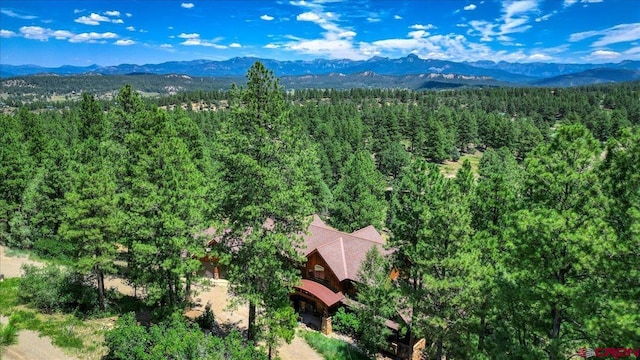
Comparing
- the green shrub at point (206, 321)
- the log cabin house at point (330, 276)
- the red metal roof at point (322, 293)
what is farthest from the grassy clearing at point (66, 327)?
the red metal roof at point (322, 293)

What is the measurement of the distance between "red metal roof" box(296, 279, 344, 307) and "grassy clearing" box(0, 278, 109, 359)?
41.7 ft

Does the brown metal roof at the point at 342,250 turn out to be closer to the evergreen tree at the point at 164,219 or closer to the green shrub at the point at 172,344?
the evergreen tree at the point at 164,219

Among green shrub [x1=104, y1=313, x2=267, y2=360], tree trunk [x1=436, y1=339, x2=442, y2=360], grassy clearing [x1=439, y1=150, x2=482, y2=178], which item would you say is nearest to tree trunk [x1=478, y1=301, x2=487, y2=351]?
tree trunk [x1=436, y1=339, x2=442, y2=360]

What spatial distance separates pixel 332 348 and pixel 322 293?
461 centimetres

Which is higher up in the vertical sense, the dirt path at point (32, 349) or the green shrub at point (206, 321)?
the dirt path at point (32, 349)

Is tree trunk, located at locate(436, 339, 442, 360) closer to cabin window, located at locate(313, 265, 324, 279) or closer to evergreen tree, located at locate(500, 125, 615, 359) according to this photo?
evergreen tree, located at locate(500, 125, 615, 359)

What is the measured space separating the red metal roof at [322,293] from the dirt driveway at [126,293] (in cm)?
333

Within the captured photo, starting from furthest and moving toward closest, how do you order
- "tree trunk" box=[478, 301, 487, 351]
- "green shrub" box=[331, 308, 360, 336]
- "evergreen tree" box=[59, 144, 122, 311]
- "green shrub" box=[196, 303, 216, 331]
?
"green shrub" box=[331, 308, 360, 336]
"green shrub" box=[196, 303, 216, 331]
"evergreen tree" box=[59, 144, 122, 311]
"tree trunk" box=[478, 301, 487, 351]

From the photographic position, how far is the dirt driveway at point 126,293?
66.4 feet

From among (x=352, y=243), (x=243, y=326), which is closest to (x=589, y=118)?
(x=352, y=243)

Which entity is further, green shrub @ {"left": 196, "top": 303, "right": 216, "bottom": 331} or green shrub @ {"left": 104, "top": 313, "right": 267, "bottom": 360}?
green shrub @ {"left": 196, "top": 303, "right": 216, "bottom": 331}

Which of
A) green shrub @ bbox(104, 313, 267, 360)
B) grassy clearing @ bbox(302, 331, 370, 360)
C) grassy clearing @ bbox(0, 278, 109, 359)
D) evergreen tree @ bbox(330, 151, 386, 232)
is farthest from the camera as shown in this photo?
evergreen tree @ bbox(330, 151, 386, 232)

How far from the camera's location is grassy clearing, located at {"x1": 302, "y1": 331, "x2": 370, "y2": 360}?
2434cm

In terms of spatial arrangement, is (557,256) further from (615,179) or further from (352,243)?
(352,243)
